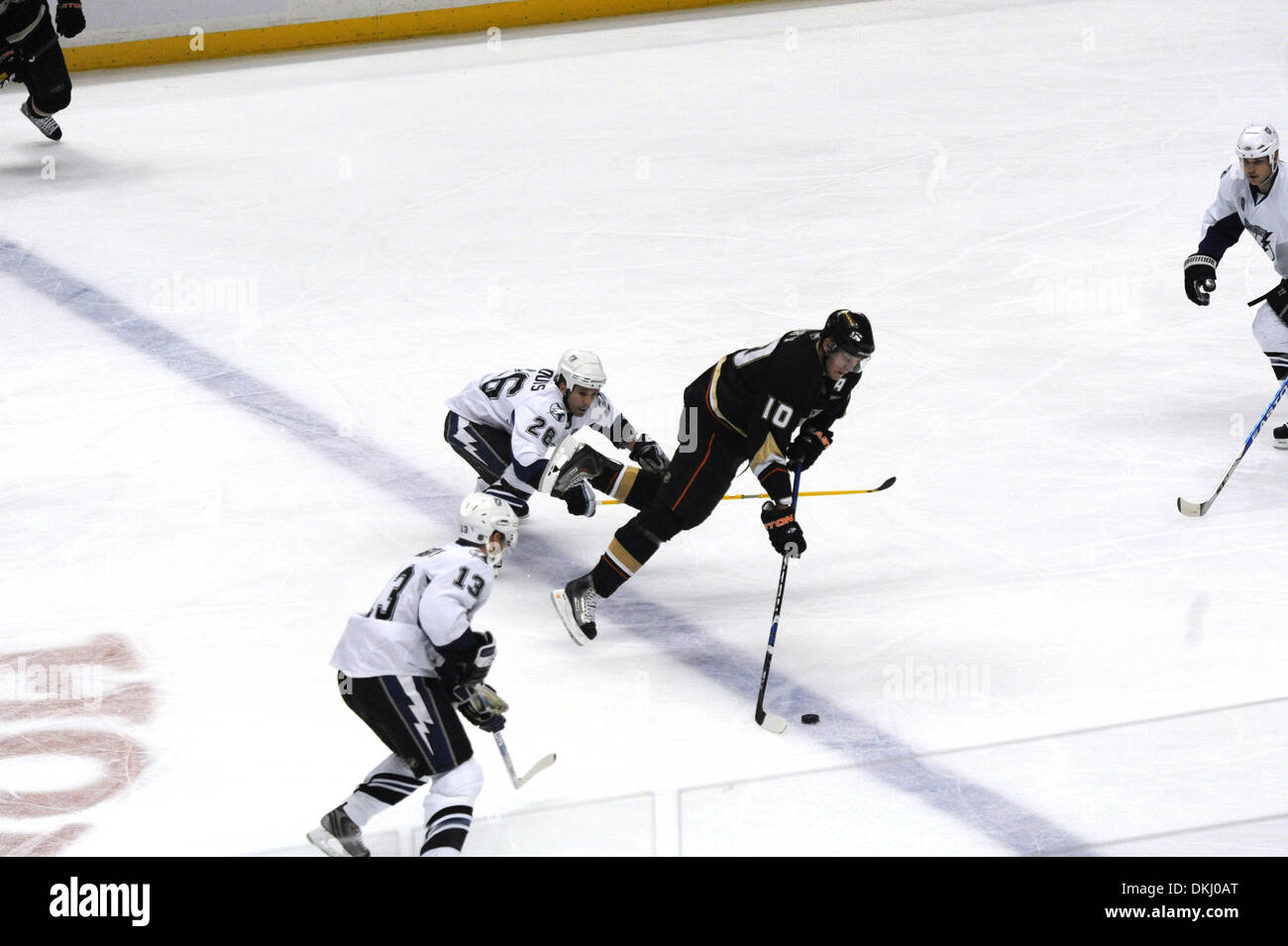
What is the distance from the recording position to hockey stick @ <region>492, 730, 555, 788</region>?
4113 mm

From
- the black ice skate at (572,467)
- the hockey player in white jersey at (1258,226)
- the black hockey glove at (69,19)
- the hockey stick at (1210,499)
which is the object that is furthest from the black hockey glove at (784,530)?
the black hockey glove at (69,19)

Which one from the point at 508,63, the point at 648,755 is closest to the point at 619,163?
the point at 508,63

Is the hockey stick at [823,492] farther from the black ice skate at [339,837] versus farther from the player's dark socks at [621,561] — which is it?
the black ice skate at [339,837]

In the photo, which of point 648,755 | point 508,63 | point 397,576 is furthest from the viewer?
point 508,63

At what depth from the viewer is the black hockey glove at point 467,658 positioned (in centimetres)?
376

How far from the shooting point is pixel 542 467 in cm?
515

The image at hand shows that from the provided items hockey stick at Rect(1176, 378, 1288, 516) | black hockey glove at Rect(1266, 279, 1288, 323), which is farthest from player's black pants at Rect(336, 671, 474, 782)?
black hockey glove at Rect(1266, 279, 1288, 323)

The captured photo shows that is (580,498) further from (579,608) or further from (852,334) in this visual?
(852,334)

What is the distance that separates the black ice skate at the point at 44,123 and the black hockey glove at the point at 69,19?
0.55 meters

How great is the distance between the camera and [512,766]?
4.19 metres

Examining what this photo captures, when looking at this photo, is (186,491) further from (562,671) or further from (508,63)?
(508,63)

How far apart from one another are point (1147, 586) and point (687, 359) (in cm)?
247

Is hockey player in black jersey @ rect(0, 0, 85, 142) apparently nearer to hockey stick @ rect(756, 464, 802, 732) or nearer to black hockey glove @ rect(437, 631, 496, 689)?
hockey stick @ rect(756, 464, 802, 732)

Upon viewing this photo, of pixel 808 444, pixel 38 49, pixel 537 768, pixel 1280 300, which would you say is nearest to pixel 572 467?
pixel 808 444
